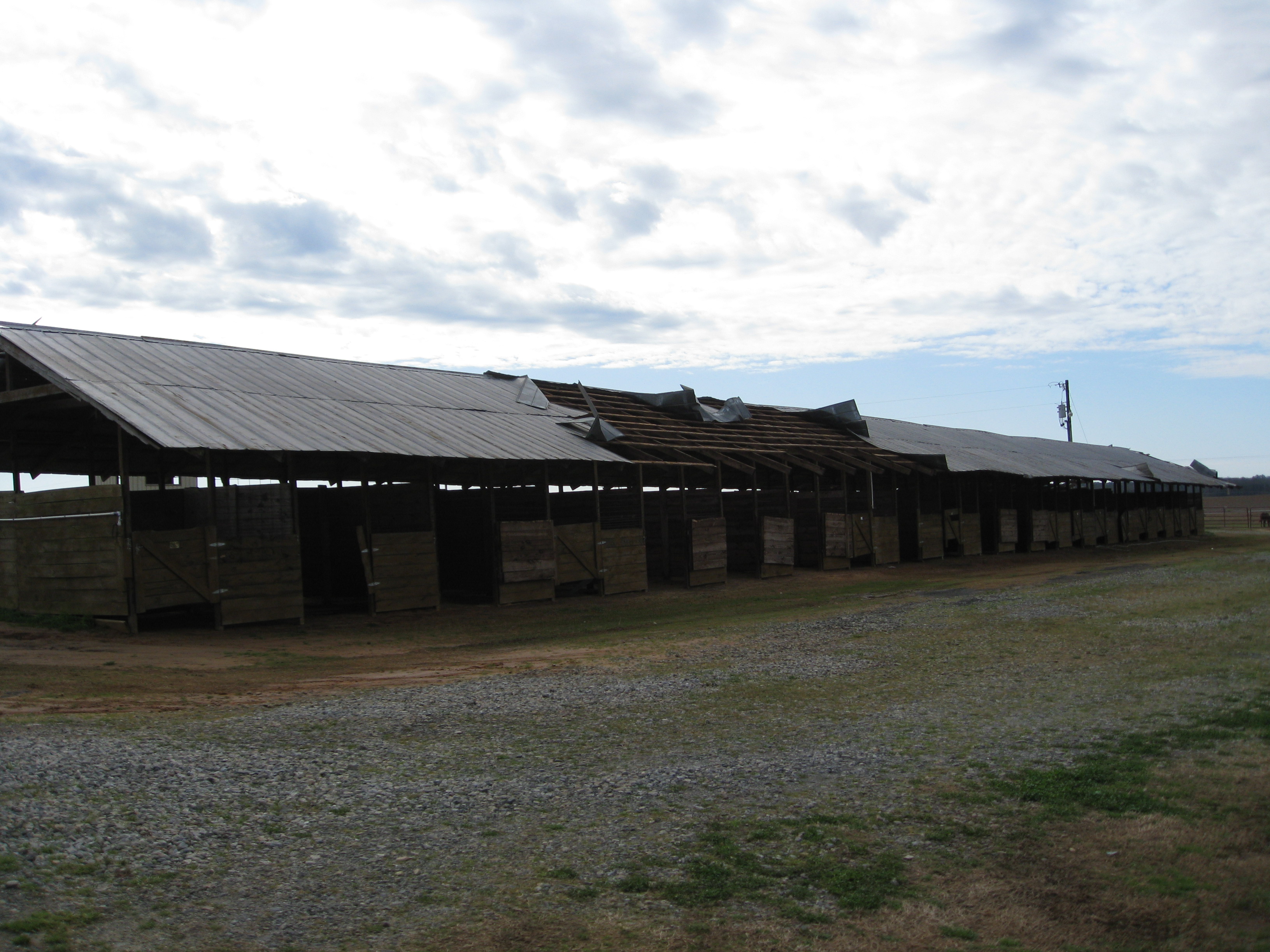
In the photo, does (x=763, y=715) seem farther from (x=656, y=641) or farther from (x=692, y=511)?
(x=692, y=511)

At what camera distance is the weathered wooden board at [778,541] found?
2680 centimetres

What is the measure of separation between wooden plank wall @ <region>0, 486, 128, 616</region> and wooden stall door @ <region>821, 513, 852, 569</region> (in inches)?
761

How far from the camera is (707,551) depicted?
81.9 ft

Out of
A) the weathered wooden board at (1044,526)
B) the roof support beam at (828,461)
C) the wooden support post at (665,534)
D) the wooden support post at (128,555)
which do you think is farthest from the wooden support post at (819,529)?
the wooden support post at (128,555)

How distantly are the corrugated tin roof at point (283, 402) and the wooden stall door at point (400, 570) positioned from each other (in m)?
1.71

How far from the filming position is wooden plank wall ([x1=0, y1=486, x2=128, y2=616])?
1492cm

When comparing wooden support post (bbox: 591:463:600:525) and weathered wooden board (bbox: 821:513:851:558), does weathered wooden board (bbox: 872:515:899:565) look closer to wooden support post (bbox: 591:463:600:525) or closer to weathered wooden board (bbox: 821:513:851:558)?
weathered wooden board (bbox: 821:513:851:558)

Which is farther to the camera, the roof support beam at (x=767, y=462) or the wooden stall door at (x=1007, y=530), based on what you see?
the wooden stall door at (x=1007, y=530)

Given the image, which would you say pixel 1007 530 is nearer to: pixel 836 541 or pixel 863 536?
pixel 863 536

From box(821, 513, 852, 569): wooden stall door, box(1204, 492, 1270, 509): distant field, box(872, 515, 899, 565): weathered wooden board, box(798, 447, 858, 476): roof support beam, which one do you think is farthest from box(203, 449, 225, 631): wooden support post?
box(1204, 492, 1270, 509): distant field

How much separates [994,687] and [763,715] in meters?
2.72

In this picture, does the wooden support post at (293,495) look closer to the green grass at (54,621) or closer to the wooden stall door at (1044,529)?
the green grass at (54,621)

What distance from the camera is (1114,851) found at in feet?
17.2

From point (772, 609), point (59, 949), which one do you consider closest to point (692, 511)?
point (772, 609)
